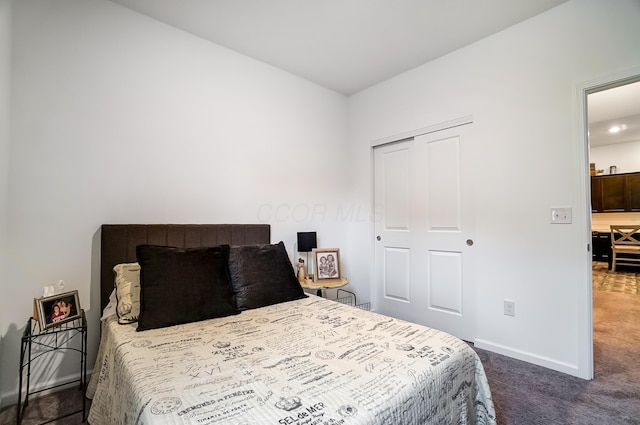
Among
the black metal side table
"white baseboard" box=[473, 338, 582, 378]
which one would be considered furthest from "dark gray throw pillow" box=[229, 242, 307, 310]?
"white baseboard" box=[473, 338, 582, 378]

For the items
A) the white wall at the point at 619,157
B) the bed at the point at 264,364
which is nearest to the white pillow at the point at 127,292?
the bed at the point at 264,364

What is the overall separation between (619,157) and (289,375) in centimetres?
867

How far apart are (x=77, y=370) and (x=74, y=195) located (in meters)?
1.18

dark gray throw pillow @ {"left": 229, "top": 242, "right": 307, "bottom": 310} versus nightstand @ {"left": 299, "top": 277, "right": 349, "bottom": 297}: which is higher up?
dark gray throw pillow @ {"left": 229, "top": 242, "right": 307, "bottom": 310}

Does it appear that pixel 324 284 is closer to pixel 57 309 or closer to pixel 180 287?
pixel 180 287

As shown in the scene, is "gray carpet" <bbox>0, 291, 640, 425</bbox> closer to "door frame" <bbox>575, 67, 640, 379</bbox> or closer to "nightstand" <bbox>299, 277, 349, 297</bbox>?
"door frame" <bbox>575, 67, 640, 379</bbox>

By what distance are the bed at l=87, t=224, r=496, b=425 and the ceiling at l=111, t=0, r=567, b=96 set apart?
1.74 m

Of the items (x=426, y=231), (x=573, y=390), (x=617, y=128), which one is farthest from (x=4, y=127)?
A: (x=617, y=128)

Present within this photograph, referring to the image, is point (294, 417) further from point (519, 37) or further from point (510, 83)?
point (519, 37)

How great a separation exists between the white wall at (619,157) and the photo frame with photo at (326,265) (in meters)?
6.67

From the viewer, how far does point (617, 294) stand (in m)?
4.01

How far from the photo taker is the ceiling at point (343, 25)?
2.10 metres

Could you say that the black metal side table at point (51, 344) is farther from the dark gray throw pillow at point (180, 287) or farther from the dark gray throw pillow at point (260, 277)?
the dark gray throw pillow at point (260, 277)

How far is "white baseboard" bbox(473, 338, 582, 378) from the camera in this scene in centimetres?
205
